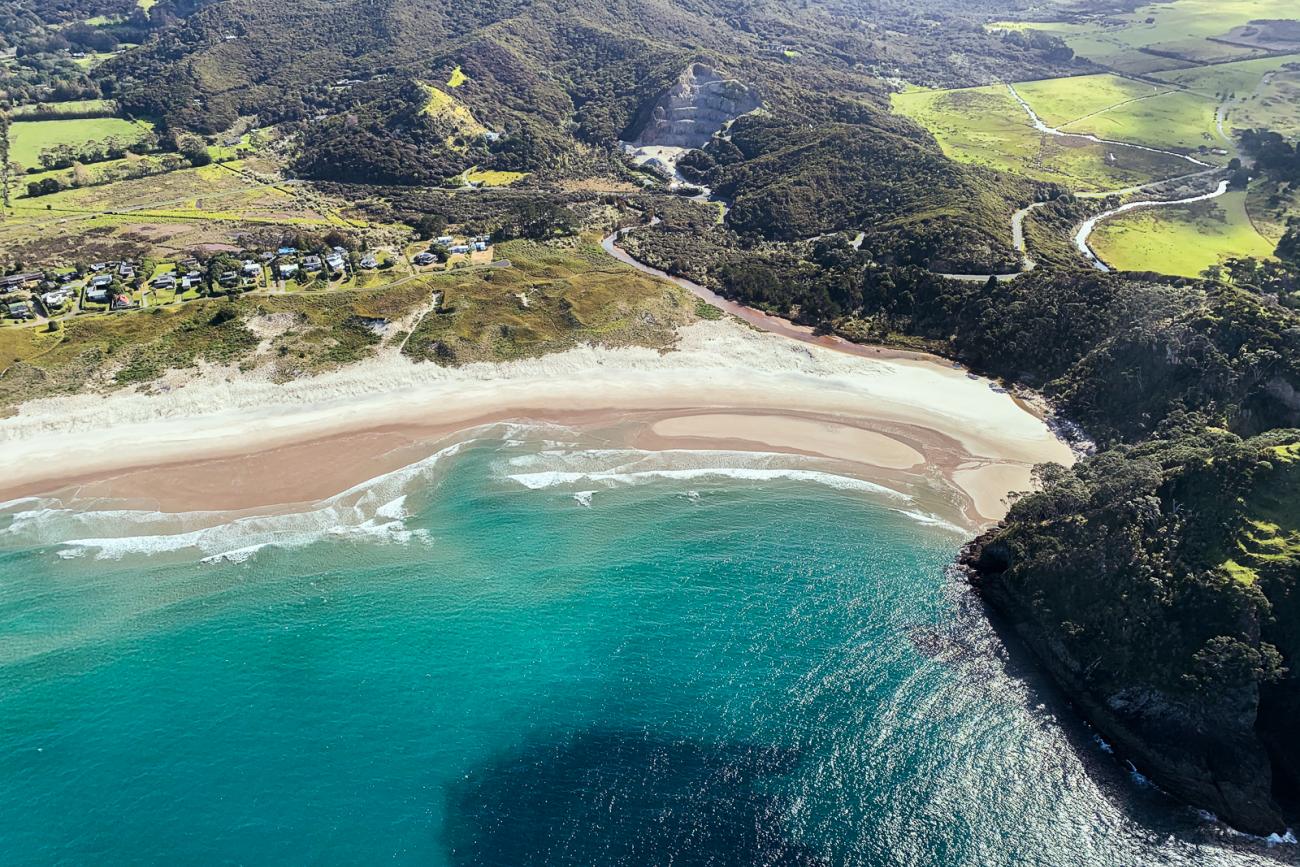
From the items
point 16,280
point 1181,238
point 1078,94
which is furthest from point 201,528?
point 1078,94

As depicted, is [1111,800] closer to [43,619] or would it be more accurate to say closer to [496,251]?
[43,619]

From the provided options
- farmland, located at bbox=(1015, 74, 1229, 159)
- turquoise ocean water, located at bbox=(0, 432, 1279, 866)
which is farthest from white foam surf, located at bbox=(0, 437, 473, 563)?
farmland, located at bbox=(1015, 74, 1229, 159)

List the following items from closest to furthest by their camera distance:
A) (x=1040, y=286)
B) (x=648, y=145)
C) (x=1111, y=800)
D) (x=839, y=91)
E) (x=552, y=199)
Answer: (x=1111, y=800), (x=1040, y=286), (x=552, y=199), (x=648, y=145), (x=839, y=91)

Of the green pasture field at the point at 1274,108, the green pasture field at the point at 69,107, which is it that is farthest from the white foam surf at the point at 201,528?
the green pasture field at the point at 1274,108

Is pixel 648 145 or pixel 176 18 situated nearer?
pixel 648 145

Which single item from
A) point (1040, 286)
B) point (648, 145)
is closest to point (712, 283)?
point (1040, 286)

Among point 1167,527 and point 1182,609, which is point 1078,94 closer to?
point 1167,527
